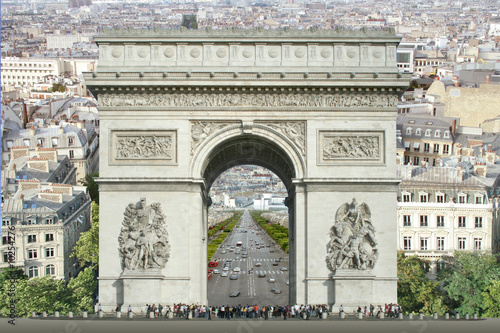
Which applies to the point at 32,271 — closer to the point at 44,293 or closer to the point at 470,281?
the point at 44,293

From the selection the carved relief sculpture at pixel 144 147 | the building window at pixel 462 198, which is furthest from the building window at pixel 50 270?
the building window at pixel 462 198

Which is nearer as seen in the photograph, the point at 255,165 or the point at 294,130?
the point at 294,130

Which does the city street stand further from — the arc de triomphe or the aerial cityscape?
the arc de triomphe

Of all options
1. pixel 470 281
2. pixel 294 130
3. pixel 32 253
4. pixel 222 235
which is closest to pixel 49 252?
pixel 32 253

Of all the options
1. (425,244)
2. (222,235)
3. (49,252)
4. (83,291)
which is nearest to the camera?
(83,291)

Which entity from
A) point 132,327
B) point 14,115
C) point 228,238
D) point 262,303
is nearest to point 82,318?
point 132,327

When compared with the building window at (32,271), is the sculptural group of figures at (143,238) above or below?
above

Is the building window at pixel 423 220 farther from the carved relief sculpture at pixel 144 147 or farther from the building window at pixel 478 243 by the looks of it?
the carved relief sculpture at pixel 144 147
